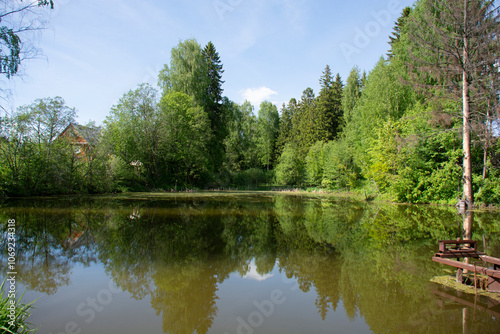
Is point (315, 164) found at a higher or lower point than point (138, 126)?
lower

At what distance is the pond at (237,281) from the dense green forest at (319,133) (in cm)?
534

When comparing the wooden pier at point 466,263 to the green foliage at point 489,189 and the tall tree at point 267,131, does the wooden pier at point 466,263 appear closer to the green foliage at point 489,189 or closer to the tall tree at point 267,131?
the green foliage at point 489,189

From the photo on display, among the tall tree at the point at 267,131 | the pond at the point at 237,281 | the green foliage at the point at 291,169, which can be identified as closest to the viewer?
the pond at the point at 237,281

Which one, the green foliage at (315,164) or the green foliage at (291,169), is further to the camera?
the green foliage at (291,169)

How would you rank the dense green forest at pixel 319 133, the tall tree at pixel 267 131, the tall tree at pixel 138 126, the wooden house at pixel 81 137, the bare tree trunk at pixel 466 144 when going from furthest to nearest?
the tall tree at pixel 267 131 < the tall tree at pixel 138 126 < the wooden house at pixel 81 137 < the dense green forest at pixel 319 133 < the bare tree trunk at pixel 466 144

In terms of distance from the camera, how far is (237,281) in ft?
20.8

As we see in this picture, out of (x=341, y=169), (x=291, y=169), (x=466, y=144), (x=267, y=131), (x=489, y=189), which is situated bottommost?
(x=489, y=189)

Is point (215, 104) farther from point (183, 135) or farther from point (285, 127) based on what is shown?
point (285, 127)

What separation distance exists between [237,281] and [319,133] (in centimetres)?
4130

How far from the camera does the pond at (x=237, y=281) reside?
14.9 feet

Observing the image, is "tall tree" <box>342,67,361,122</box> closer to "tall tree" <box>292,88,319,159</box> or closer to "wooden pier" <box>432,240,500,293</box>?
"tall tree" <box>292,88,319,159</box>

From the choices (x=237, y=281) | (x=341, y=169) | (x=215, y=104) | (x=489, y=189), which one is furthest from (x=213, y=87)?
(x=237, y=281)

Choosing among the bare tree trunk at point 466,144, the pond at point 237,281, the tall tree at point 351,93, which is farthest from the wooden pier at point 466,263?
the tall tree at point 351,93

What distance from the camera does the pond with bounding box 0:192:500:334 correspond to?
4.54m
